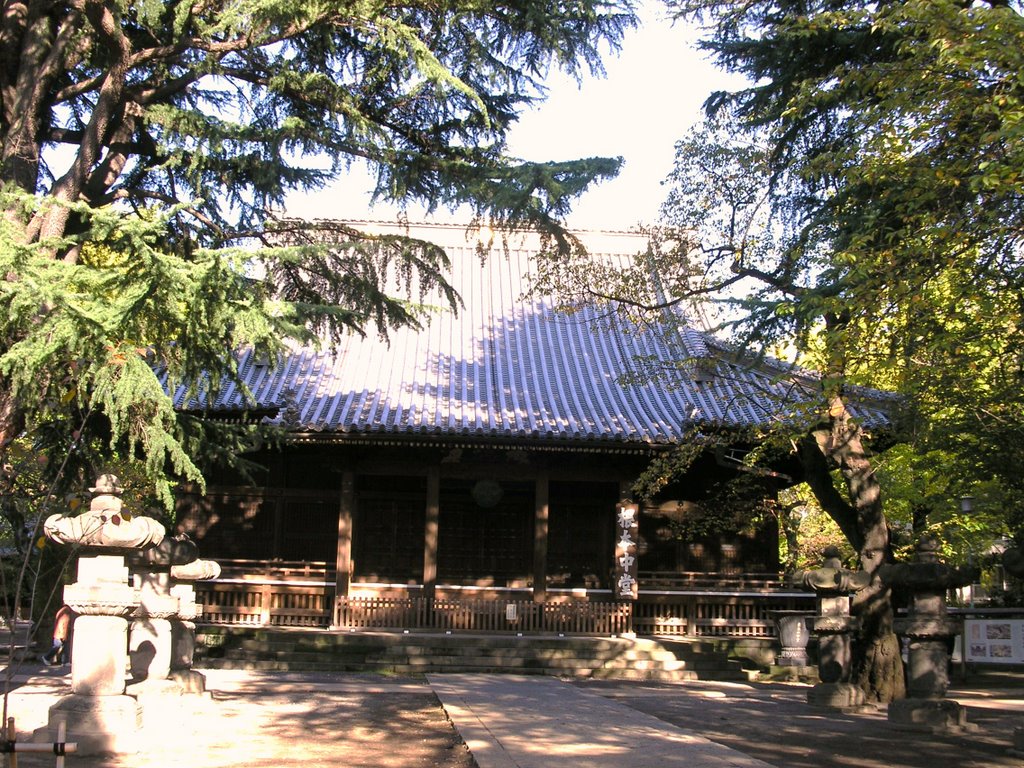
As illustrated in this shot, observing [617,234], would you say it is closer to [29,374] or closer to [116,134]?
[116,134]

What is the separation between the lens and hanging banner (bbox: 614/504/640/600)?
695 inches

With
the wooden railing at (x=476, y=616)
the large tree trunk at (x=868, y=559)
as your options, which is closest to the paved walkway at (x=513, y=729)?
the large tree trunk at (x=868, y=559)

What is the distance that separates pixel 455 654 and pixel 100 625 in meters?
8.98

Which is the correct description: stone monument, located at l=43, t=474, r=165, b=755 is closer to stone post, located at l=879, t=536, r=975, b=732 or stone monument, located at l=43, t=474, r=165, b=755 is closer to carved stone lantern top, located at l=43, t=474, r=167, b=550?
carved stone lantern top, located at l=43, t=474, r=167, b=550

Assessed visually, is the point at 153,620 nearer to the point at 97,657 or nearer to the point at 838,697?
the point at 97,657

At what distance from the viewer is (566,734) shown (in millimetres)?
9227

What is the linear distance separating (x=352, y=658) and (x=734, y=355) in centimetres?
795

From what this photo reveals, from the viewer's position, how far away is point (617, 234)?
2594 cm

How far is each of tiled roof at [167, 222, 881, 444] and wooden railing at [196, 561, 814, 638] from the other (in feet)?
9.43

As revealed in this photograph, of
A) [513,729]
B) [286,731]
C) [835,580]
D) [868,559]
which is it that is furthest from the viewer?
[868,559]

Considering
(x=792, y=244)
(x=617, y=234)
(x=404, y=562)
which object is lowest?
(x=404, y=562)

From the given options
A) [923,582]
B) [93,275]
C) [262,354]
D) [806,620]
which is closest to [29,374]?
[93,275]

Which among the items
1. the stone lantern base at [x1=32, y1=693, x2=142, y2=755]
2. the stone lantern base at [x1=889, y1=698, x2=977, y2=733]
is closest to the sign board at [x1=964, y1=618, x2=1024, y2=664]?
the stone lantern base at [x1=889, y1=698, x2=977, y2=733]

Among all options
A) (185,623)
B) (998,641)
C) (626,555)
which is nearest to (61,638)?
(185,623)
